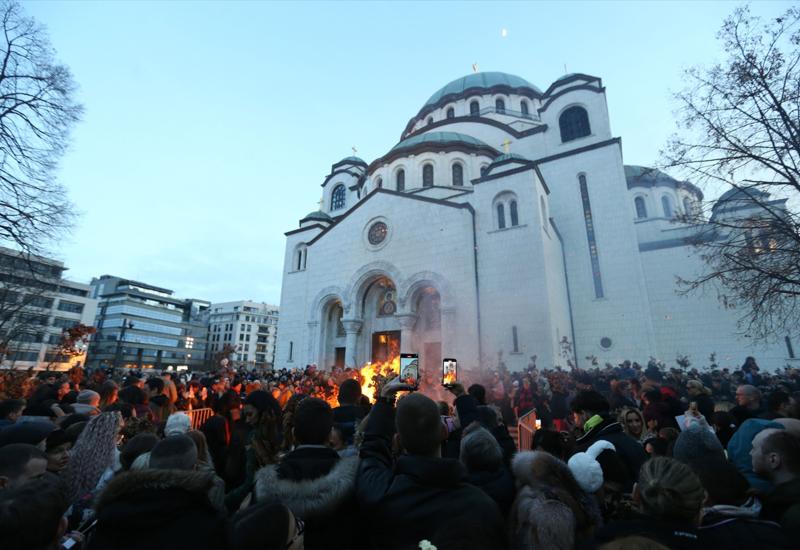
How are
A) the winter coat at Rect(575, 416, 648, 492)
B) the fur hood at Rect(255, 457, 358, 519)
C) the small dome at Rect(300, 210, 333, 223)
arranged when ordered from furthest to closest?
the small dome at Rect(300, 210, 333, 223) → the winter coat at Rect(575, 416, 648, 492) → the fur hood at Rect(255, 457, 358, 519)

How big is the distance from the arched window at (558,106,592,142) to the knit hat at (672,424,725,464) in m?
24.5

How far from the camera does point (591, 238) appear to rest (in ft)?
67.1

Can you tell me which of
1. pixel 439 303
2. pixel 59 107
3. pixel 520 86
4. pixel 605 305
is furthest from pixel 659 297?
pixel 59 107

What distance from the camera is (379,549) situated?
1.94 metres

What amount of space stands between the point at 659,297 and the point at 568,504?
25.2m

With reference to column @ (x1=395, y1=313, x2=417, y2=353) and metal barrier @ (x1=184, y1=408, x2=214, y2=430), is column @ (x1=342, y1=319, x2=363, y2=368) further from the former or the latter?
metal barrier @ (x1=184, y1=408, x2=214, y2=430)

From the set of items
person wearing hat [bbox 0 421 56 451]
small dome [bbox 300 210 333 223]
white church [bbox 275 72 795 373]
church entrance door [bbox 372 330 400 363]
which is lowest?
person wearing hat [bbox 0 421 56 451]

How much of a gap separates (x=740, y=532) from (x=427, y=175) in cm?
2571

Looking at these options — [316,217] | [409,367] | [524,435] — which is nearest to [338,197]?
[316,217]

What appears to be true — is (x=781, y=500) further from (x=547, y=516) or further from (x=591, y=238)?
(x=591, y=238)

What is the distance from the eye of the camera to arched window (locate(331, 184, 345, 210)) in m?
33.9

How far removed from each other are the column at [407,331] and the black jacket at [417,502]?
17.7m

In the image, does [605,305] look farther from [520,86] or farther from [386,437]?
[520,86]

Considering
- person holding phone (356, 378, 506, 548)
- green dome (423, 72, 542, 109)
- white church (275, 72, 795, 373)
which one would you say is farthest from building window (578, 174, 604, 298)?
person holding phone (356, 378, 506, 548)
